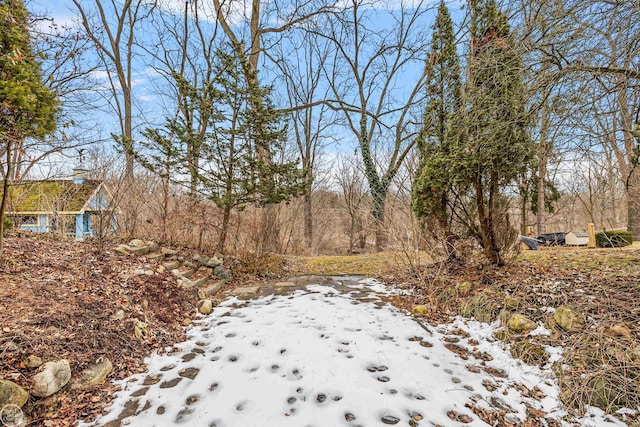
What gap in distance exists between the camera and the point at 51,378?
1945 millimetres

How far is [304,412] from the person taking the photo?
1884 millimetres

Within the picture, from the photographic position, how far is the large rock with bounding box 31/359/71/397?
1877 millimetres

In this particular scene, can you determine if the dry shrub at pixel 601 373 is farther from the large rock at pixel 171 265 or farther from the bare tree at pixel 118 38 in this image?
the bare tree at pixel 118 38

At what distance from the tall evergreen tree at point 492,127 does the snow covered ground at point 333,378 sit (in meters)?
1.65

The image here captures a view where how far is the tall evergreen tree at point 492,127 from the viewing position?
3111 mm

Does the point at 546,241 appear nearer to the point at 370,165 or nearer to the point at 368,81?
the point at 370,165

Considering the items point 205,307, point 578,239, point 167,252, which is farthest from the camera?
point 578,239

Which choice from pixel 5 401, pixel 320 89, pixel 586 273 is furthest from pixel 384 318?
pixel 320 89

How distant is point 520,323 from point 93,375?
364cm

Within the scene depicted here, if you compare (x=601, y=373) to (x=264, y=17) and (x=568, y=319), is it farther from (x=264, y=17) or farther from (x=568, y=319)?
(x=264, y=17)

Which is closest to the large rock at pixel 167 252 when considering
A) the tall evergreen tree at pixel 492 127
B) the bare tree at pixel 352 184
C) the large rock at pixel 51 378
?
the large rock at pixel 51 378

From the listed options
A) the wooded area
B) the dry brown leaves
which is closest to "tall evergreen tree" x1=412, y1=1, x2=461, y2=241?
the wooded area

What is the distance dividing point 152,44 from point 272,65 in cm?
434

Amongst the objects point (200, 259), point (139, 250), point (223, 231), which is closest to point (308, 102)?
point (223, 231)
